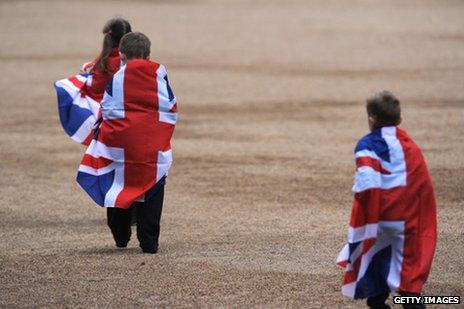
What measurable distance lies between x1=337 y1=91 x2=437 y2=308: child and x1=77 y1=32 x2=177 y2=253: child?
2632 mm

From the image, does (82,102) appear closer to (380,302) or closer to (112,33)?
(112,33)

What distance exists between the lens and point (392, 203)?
21.3ft

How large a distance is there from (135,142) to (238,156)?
6314mm

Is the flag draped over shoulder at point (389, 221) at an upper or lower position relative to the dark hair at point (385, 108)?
lower

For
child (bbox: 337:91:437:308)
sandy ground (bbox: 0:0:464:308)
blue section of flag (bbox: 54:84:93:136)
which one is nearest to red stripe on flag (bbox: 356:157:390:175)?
child (bbox: 337:91:437:308)

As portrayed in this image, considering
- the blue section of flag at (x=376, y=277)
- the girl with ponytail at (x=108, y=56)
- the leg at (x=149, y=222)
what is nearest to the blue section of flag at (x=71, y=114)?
the girl with ponytail at (x=108, y=56)

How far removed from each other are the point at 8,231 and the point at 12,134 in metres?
6.58

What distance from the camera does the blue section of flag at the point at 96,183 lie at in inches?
349

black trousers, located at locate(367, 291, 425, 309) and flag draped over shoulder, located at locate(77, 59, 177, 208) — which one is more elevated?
flag draped over shoulder, located at locate(77, 59, 177, 208)

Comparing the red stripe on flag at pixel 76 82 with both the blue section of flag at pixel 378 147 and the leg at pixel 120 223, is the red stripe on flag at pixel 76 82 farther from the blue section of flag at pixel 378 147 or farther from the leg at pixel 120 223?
the blue section of flag at pixel 378 147

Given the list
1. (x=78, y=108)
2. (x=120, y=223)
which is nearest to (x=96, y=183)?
(x=120, y=223)

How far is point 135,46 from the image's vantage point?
8789 millimetres

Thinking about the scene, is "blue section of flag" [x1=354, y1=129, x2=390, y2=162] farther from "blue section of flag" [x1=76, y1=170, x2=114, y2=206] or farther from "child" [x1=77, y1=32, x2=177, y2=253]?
"blue section of flag" [x1=76, y1=170, x2=114, y2=206]

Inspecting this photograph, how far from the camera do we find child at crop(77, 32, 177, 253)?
346 inches
